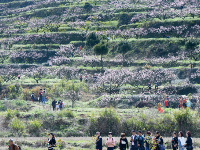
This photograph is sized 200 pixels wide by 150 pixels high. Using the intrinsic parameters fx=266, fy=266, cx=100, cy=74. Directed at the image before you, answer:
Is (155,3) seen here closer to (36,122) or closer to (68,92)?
(68,92)

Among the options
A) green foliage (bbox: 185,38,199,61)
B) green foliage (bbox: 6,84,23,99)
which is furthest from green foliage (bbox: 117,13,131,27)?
green foliage (bbox: 6,84,23,99)

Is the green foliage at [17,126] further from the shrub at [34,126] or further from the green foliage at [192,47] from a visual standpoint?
the green foliage at [192,47]

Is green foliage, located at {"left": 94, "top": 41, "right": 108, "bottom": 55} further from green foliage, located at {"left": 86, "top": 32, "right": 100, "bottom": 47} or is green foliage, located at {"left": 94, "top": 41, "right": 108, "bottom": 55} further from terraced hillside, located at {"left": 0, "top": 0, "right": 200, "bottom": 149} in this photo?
green foliage, located at {"left": 86, "top": 32, "right": 100, "bottom": 47}

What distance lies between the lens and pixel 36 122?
866 inches

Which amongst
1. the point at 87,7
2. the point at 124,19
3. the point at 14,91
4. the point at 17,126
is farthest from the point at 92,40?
the point at 17,126

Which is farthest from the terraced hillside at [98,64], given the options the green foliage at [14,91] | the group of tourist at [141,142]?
the group of tourist at [141,142]

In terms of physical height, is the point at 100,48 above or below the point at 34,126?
above

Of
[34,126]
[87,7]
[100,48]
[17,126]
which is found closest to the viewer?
[17,126]

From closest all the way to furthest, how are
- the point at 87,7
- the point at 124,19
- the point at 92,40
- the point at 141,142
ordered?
the point at 141,142 < the point at 92,40 < the point at 124,19 < the point at 87,7

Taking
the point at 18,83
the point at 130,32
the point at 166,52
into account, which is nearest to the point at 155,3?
the point at 130,32

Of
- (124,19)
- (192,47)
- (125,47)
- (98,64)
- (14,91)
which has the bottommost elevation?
(14,91)

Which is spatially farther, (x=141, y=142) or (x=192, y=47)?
(x=192, y=47)

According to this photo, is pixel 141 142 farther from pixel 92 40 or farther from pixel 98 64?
pixel 92 40

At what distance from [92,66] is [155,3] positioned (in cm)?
3119
